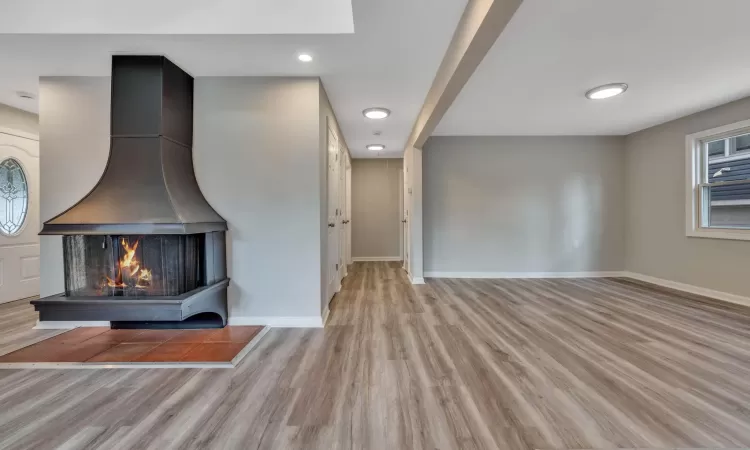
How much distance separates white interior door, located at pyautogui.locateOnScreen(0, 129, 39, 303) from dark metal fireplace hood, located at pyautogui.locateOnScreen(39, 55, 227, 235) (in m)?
2.57

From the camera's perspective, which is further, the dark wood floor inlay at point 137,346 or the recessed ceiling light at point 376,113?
the recessed ceiling light at point 376,113

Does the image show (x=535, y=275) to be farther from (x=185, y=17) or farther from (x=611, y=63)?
(x=185, y=17)

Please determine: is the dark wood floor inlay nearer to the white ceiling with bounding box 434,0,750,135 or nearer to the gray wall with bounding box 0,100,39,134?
the gray wall with bounding box 0,100,39,134

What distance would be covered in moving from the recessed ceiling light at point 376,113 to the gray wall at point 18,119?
14.3 feet

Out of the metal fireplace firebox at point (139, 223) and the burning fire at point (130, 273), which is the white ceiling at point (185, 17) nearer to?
the metal fireplace firebox at point (139, 223)

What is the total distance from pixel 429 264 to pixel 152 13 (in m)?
4.72

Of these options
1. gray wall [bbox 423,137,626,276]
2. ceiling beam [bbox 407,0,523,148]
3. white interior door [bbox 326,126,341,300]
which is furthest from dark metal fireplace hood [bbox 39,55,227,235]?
gray wall [bbox 423,137,626,276]

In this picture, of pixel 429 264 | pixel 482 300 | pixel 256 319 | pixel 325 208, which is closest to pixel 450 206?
pixel 429 264

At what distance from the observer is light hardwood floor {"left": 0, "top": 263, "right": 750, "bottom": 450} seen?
1.51 metres

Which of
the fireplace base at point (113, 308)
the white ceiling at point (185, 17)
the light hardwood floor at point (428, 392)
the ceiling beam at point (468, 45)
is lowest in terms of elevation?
the light hardwood floor at point (428, 392)

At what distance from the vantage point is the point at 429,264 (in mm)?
5586

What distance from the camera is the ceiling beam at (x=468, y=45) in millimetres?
1769

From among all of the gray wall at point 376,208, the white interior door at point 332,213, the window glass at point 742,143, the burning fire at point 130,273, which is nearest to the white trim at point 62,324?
the burning fire at point 130,273

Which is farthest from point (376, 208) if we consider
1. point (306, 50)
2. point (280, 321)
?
point (306, 50)
